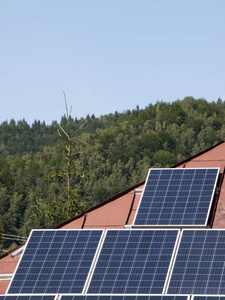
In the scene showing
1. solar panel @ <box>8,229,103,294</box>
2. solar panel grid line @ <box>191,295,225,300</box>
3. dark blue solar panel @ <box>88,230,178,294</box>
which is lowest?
solar panel grid line @ <box>191,295,225,300</box>

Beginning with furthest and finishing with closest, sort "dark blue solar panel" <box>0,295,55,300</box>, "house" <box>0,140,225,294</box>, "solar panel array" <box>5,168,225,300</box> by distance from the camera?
"house" <box>0,140,225,294</box> < "dark blue solar panel" <box>0,295,55,300</box> < "solar panel array" <box>5,168,225,300</box>

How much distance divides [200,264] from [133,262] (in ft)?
7.26

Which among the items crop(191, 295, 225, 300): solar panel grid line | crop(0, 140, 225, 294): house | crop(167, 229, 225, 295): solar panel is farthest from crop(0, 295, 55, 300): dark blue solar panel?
crop(191, 295, 225, 300): solar panel grid line

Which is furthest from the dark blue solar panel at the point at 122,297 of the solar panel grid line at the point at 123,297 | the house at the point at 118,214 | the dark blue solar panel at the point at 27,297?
the house at the point at 118,214

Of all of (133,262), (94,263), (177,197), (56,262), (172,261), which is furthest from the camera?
(177,197)

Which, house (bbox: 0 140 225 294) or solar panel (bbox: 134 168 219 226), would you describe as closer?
solar panel (bbox: 134 168 219 226)

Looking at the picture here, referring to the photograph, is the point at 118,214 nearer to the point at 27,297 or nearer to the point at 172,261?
the point at 172,261

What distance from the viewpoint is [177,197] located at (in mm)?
26469

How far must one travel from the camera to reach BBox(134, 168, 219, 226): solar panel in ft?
83.5

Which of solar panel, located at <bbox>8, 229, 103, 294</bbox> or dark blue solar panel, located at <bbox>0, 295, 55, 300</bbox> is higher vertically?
solar panel, located at <bbox>8, 229, 103, 294</bbox>

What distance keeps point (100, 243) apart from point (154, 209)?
2.74m

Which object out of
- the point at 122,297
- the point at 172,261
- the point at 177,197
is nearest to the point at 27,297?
the point at 122,297

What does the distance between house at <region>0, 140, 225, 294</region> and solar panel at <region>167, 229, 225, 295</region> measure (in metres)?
2.12

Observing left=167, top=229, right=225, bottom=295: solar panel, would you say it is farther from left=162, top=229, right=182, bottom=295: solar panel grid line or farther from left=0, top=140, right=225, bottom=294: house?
left=0, top=140, right=225, bottom=294: house
